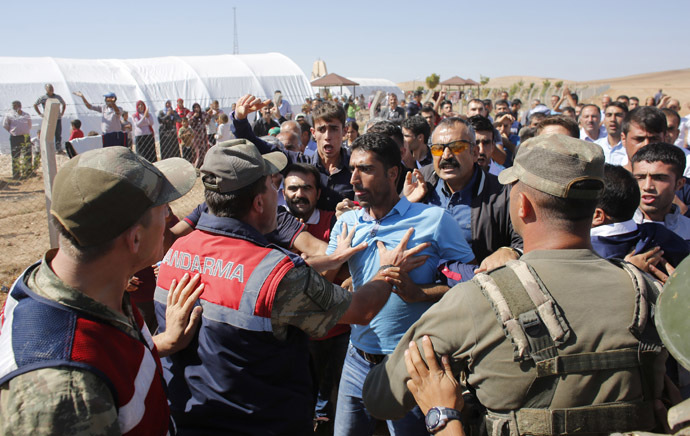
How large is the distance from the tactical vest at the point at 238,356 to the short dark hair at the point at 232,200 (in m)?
0.13

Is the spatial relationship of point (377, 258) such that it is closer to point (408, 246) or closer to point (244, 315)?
point (408, 246)

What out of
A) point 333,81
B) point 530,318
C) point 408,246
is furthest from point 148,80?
point 530,318

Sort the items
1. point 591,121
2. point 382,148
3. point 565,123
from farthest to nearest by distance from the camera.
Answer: point 591,121
point 565,123
point 382,148

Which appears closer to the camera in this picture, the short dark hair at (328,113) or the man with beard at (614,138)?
the short dark hair at (328,113)

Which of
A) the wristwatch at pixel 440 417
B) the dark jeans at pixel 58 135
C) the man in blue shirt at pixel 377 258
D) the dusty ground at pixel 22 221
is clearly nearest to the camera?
the wristwatch at pixel 440 417

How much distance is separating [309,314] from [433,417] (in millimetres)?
610

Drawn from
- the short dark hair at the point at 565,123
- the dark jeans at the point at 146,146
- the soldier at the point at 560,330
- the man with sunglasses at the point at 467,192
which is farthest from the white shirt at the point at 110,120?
the soldier at the point at 560,330

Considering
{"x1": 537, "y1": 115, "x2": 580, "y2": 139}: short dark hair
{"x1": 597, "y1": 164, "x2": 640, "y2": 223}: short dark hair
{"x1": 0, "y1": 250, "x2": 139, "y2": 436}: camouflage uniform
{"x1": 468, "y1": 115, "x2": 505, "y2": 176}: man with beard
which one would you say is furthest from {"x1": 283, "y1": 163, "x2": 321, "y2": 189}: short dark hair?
{"x1": 0, "y1": 250, "x2": 139, "y2": 436}: camouflage uniform

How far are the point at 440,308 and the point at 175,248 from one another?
122 cm

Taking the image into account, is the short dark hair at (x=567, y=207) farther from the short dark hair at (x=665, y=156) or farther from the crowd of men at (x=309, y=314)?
the short dark hair at (x=665, y=156)

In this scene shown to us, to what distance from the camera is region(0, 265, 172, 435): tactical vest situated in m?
1.29

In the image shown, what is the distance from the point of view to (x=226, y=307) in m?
1.92

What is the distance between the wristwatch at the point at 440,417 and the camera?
5.46 feet

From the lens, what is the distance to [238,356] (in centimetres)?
193
